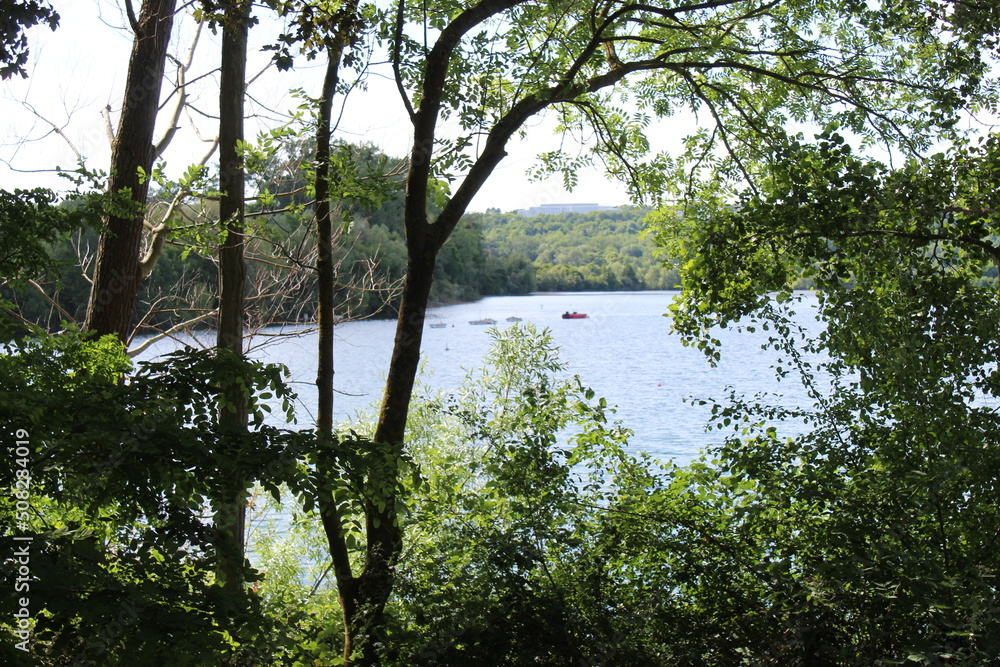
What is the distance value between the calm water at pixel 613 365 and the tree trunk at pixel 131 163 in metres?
1.52

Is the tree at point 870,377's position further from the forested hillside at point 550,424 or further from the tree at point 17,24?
the tree at point 17,24

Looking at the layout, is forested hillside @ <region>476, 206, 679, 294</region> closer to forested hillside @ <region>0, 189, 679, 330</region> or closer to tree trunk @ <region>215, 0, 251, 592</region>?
forested hillside @ <region>0, 189, 679, 330</region>

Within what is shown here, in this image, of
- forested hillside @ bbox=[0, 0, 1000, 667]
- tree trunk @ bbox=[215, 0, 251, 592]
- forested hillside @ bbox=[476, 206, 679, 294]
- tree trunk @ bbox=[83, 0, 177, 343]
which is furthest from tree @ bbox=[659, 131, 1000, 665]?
forested hillside @ bbox=[476, 206, 679, 294]

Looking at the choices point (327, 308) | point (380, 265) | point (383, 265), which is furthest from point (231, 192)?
point (383, 265)

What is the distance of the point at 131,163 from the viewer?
5645 millimetres

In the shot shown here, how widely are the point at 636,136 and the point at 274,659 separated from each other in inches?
180

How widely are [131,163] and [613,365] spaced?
23336mm

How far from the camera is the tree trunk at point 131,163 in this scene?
5484 mm

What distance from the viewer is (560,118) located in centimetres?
649

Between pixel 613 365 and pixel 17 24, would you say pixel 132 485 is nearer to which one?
pixel 17 24

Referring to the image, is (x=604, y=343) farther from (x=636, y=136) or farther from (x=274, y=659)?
(x=274, y=659)

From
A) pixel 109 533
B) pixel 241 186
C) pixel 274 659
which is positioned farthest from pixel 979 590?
pixel 241 186

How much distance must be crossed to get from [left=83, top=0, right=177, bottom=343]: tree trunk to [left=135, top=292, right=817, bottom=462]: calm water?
1519 millimetres

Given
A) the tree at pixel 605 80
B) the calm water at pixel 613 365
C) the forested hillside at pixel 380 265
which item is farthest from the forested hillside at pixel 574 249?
the tree at pixel 605 80
